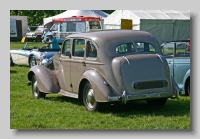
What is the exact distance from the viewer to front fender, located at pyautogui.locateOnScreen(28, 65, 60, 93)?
10789 millimetres

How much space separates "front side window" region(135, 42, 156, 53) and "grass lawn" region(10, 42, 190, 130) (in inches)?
44.8

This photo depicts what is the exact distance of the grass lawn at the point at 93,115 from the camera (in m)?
8.61

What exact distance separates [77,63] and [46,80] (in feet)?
3.98

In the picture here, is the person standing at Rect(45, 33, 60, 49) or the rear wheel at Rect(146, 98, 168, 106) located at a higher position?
the person standing at Rect(45, 33, 60, 49)

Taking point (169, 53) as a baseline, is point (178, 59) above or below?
below

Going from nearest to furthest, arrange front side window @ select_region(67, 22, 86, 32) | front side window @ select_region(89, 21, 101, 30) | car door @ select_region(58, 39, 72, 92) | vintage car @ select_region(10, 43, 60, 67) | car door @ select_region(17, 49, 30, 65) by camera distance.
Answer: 1. car door @ select_region(58, 39, 72, 92)
2. front side window @ select_region(67, 22, 86, 32)
3. front side window @ select_region(89, 21, 101, 30)
4. vintage car @ select_region(10, 43, 60, 67)
5. car door @ select_region(17, 49, 30, 65)

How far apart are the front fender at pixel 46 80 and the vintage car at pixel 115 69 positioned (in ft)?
1.10

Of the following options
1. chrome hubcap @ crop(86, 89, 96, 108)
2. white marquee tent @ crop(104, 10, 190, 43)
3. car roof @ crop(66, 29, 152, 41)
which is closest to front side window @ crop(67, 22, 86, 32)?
white marquee tent @ crop(104, 10, 190, 43)

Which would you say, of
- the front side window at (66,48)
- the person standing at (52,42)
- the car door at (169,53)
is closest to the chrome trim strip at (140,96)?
the front side window at (66,48)

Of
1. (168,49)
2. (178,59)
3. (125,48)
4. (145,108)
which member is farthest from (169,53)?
(125,48)

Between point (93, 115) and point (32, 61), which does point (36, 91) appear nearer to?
point (93, 115)

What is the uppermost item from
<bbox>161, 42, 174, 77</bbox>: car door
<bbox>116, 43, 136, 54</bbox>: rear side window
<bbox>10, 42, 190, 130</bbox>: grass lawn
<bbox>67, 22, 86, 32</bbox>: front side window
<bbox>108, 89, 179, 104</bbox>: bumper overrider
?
<bbox>67, 22, 86, 32</bbox>: front side window

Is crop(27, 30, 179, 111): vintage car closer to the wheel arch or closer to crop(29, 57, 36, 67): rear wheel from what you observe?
the wheel arch

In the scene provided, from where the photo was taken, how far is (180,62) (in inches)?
451
